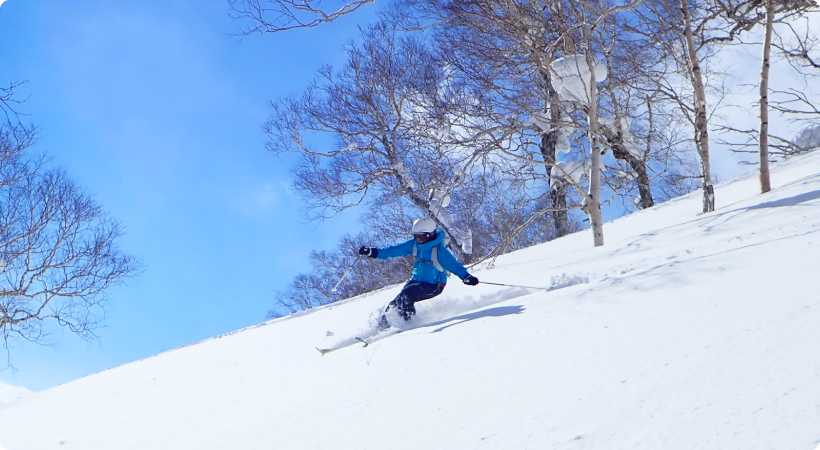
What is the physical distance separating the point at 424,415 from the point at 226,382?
2.09m

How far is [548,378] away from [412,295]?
2.79 meters

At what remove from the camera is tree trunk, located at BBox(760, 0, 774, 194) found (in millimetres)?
8297

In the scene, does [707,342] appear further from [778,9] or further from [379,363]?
[778,9]

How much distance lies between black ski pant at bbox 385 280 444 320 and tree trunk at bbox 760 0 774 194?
5627 millimetres

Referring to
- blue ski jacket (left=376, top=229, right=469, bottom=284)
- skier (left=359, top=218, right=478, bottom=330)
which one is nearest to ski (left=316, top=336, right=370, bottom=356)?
skier (left=359, top=218, right=478, bottom=330)

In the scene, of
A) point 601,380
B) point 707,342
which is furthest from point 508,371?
point 707,342

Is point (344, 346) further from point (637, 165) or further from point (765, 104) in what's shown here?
point (637, 165)

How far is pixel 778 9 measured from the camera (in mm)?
8633

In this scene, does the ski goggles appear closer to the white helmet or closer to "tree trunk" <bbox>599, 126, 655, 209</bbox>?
the white helmet

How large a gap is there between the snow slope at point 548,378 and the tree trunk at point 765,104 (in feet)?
10.8

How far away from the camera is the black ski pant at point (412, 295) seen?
17.7 feet

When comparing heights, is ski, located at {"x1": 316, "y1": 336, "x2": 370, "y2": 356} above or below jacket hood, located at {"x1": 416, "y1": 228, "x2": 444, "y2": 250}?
below

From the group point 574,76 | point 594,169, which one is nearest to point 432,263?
point 594,169

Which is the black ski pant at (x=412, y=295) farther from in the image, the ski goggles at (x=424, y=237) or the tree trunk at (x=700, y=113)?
the tree trunk at (x=700, y=113)
